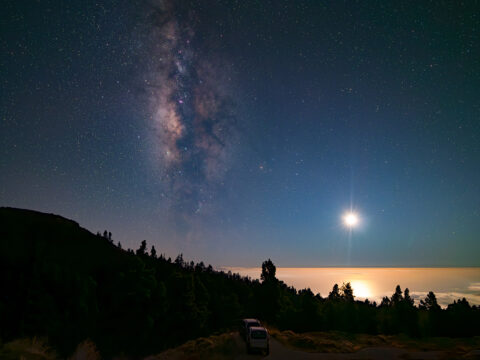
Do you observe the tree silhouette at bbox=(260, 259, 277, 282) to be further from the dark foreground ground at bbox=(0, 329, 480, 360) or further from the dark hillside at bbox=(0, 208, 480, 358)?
the dark foreground ground at bbox=(0, 329, 480, 360)

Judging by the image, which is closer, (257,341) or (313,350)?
(257,341)

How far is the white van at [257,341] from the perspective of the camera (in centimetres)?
2120

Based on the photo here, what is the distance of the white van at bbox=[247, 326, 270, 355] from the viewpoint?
2120 cm

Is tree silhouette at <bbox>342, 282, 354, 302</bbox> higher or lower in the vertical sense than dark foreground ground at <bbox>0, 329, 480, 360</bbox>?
higher

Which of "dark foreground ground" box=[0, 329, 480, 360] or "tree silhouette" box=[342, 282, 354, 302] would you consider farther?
"tree silhouette" box=[342, 282, 354, 302]

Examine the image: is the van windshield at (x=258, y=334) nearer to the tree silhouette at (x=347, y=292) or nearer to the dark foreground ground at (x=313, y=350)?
the dark foreground ground at (x=313, y=350)

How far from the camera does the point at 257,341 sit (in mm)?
21312

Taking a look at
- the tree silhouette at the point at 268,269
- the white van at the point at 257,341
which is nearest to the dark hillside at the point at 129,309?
the tree silhouette at the point at 268,269

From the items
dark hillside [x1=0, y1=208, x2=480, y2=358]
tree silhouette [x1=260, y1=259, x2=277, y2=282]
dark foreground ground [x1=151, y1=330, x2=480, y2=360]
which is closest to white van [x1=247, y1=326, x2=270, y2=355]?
dark foreground ground [x1=151, y1=330, x2=480, y2=360]

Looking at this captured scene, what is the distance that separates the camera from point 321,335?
105 feet

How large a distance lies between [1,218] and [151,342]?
259ft

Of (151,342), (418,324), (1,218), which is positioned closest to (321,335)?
(151,342)

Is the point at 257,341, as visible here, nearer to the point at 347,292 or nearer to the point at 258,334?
the point at 258,334

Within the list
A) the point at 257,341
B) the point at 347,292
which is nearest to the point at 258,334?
the point at 257,341
